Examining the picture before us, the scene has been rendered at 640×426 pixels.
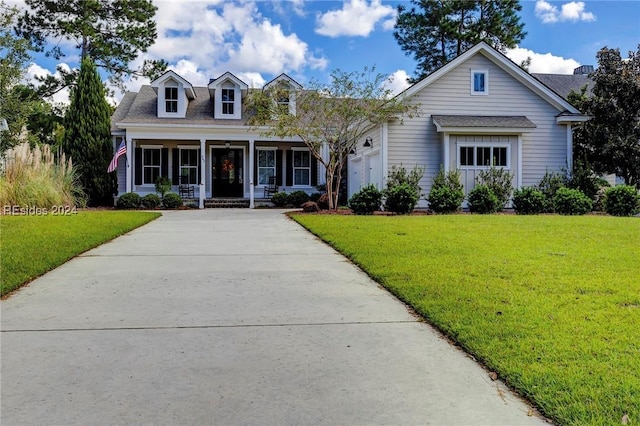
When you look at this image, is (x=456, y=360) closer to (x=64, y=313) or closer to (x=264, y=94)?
(x=64, y=313)

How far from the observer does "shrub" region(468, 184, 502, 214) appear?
49.1 feet

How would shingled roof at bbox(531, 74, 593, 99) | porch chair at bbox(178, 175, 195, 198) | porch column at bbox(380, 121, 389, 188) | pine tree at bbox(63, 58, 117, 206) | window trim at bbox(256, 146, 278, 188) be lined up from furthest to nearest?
1. shingled roof at bbox(531, 74, 593, 99)
2. window trim at bbox(256, 146, 278, 188)
3. porch chair at bbox(178, 175, 195, 198)
4. pine tree at bbox(63, 58, 117, 206)
5. porch column at bbox(380, 121, 389, 188)

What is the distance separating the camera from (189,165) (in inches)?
891

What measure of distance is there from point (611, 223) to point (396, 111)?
24.1ft

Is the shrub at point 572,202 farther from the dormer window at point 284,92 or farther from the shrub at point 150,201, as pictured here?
the shrub at point 150,201

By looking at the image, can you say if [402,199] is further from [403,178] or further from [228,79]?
[228,79]

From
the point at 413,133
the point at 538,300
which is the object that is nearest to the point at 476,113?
the point at 413,133

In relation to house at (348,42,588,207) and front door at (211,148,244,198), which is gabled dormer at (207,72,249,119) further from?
house at (348,42,588,207)

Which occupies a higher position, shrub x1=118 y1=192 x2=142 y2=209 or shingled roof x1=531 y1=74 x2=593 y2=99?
shingled roof x1=531 y1=74 x2=593 y2=99

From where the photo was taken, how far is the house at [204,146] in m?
20.9

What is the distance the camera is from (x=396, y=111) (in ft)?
52.8

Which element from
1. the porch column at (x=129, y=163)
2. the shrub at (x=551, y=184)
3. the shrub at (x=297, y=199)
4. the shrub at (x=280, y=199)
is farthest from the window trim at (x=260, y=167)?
the shrub at (x=551, y=184)

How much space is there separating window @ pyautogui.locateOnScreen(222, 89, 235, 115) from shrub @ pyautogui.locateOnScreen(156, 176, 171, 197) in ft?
13.0

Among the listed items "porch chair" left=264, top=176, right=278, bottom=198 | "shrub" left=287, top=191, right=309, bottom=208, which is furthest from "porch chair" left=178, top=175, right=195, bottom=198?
"shrub" left=287, top=191, right=309, bottom=208
